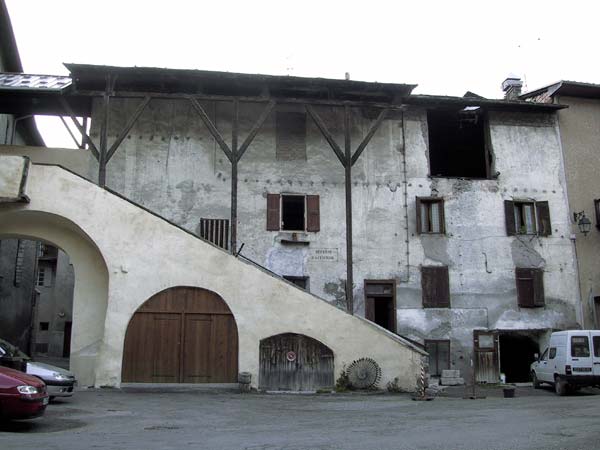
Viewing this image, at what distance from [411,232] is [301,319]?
6799mm

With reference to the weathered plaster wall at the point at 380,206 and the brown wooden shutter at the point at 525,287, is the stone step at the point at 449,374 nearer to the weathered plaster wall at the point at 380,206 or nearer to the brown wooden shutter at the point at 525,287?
the weathered plaster wall at the point at 380,206

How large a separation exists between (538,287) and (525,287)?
1.54ft

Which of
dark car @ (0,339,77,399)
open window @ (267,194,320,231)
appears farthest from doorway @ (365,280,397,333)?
dark car @ (0,339,77,399)

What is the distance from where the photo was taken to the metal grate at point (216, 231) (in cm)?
2086

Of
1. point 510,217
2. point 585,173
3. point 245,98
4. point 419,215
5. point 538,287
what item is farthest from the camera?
point 585,173

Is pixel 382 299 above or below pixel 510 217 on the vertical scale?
below

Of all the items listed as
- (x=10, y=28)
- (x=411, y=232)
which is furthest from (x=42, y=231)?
(x=411, y=232)

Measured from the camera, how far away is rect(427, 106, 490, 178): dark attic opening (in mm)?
23266

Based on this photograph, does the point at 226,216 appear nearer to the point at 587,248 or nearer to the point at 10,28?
the point at 10,28

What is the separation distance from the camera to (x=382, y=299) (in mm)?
21656

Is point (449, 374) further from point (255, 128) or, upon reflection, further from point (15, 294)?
point (15, 294)

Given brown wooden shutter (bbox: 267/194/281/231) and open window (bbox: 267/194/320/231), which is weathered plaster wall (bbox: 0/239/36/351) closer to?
brown wooden shutter (bbox: 267/194/281/231)

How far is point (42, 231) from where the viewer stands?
1798cm

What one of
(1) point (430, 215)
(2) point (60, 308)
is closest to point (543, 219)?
(1) point (430, 215)
